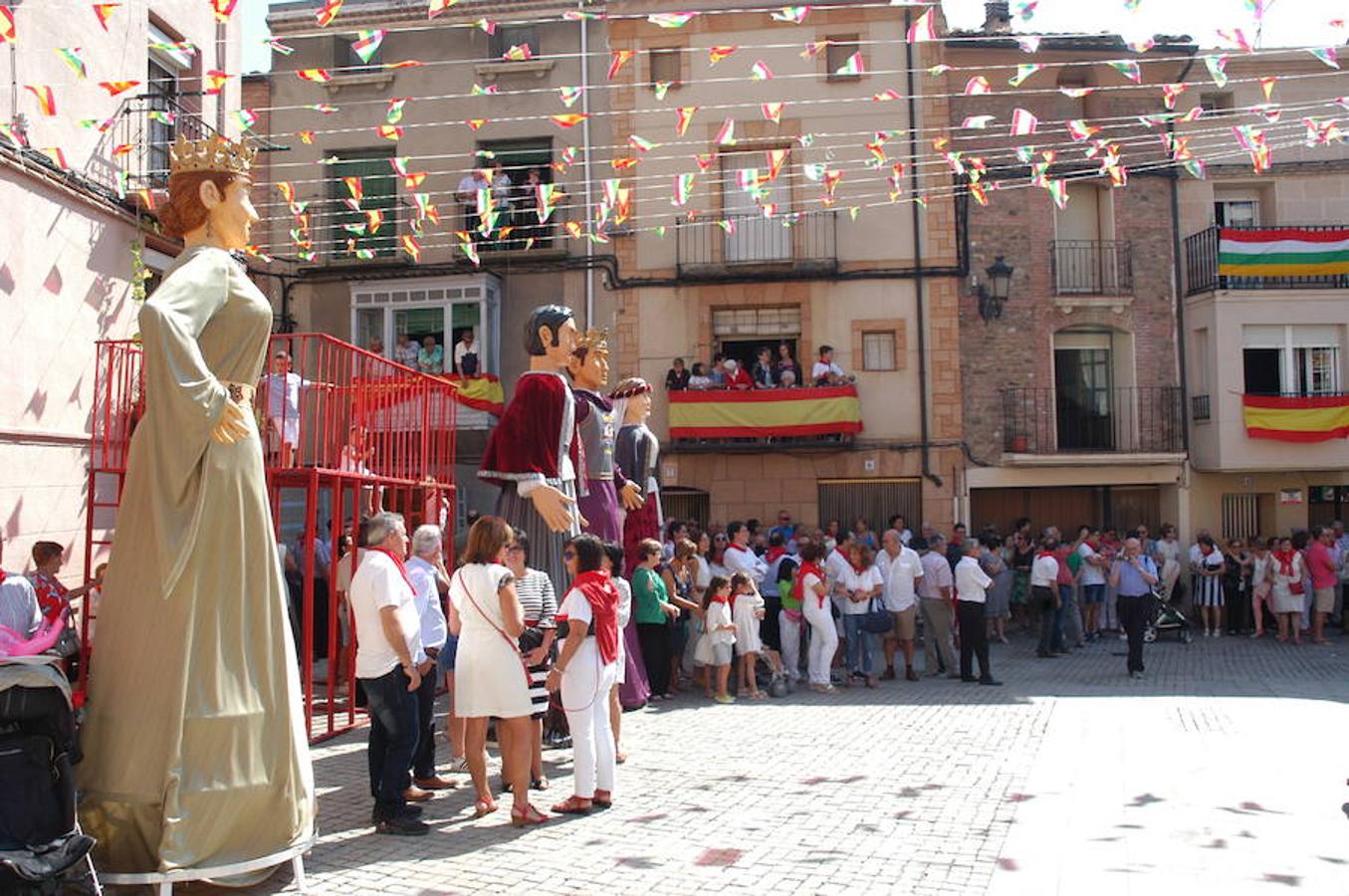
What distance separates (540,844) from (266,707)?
62.8 inches

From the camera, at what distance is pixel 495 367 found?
2027 cm

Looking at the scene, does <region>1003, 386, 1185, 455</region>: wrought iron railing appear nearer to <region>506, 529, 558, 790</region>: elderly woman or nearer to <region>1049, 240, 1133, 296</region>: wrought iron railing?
<region>1049, 240, 1133, 296</region>: wrought iron railing

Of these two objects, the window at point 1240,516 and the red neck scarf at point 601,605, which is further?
the window at point 1240,516

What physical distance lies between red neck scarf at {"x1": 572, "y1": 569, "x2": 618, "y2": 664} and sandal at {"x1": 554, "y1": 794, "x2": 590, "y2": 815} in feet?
2.40

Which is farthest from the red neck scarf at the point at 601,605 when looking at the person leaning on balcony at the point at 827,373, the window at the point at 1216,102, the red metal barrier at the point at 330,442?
the window at the point at 1216,102

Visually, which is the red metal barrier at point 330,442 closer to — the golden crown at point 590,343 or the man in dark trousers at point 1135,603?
the golden crown at point 590,343

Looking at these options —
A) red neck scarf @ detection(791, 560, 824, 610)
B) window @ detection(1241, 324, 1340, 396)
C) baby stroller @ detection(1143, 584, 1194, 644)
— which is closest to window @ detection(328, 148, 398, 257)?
red neck scarf @ detection(791, 560, 824, 610)

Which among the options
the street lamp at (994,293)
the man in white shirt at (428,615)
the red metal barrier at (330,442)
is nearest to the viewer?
the man in white shirt at (428,615)

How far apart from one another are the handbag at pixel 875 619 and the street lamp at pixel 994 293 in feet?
Result: 29.1

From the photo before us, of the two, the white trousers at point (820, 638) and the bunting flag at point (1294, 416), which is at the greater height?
the bunting flag at point (1294, 416)

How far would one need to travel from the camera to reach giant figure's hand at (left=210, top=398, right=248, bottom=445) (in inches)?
184

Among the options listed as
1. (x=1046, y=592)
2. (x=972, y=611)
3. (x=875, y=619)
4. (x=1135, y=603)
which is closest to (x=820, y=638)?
(x=875, y=619)

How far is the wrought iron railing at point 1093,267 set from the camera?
20.3 m

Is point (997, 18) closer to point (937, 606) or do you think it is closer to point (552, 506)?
point (937, 606)
